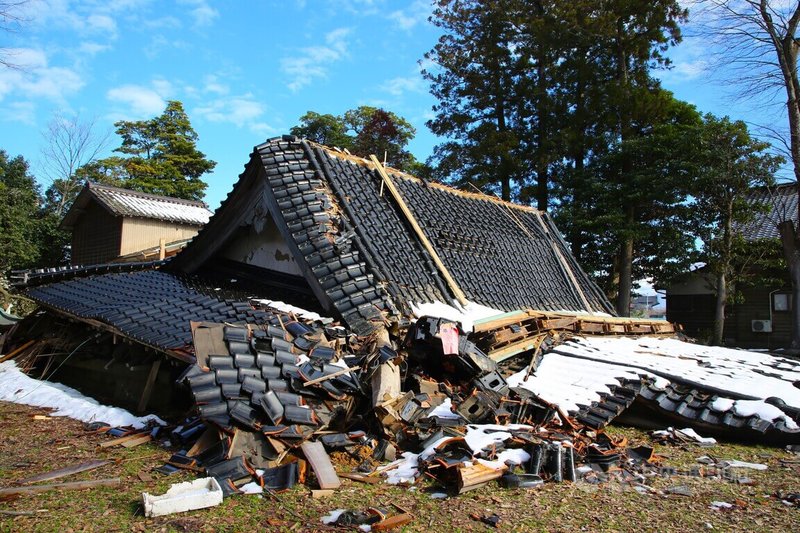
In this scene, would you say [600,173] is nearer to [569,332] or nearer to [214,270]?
[569,332]

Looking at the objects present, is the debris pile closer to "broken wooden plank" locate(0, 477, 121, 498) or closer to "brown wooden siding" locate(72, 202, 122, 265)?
"broken wooden plank" locate(0, 477, 121, 498)

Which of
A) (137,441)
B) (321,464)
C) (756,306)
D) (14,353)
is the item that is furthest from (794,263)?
(14,353)

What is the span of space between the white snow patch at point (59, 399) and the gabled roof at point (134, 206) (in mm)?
15719

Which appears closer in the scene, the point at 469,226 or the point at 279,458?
the point at 279,458

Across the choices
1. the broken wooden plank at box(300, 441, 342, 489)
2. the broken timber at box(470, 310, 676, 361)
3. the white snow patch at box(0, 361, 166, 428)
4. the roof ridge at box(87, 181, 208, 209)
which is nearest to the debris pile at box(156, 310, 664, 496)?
the broken wooden plank at box(300, 441, 342, 489)

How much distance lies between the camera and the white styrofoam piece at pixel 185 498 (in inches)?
153

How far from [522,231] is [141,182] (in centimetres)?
2905

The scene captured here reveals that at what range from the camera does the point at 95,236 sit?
83.8 ft

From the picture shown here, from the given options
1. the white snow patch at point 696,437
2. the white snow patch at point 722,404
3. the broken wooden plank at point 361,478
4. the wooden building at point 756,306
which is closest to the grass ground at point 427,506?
the broken wooden plank at point 361,478

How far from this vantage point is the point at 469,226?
11.9m

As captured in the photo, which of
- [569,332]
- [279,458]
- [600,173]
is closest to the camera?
[279,458]

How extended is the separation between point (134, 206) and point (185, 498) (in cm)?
2375

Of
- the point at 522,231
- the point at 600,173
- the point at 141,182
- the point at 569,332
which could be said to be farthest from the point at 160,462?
the point at 141,182

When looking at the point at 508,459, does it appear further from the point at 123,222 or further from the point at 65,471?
the point at 123,222
